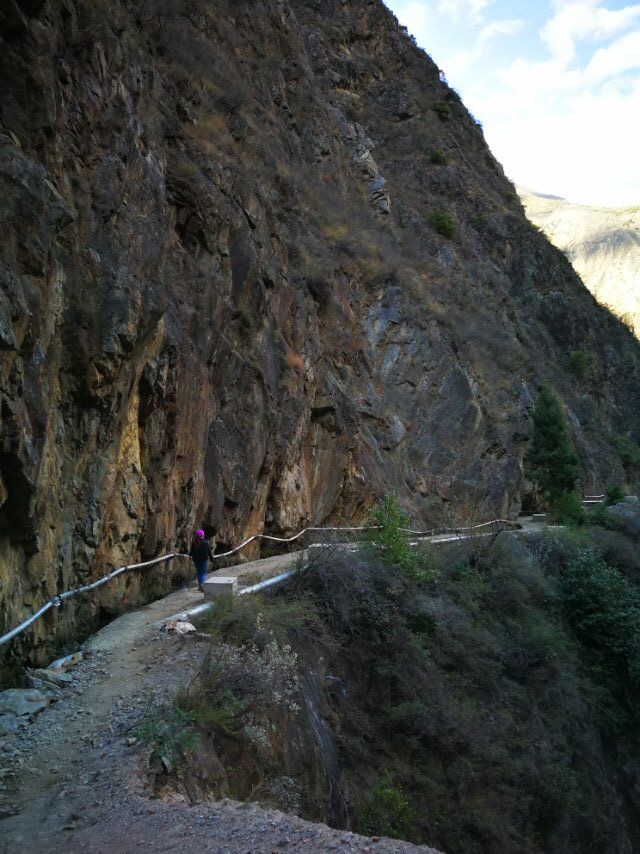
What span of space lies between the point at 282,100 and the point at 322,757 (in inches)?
938

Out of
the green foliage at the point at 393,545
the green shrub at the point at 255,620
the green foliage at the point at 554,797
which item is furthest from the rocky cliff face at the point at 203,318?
the green foliage at the point at 554,797

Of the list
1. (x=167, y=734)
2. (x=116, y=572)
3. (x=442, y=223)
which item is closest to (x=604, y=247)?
(x=442, y=223)

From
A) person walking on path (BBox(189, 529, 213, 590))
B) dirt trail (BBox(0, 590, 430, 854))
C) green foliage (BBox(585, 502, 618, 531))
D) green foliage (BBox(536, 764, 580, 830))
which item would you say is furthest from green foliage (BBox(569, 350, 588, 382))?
dirt trail (BBox(0, 590, 430, 854))

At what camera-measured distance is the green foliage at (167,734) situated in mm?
5398

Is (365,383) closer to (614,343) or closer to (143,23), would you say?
(143,23)

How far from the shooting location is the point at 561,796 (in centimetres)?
1123

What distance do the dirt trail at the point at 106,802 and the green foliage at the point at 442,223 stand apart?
36.6 meters

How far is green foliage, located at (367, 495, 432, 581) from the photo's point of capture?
526 inches

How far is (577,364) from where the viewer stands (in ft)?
151

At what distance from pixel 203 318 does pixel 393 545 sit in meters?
6.17

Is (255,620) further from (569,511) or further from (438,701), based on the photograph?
(569,511)

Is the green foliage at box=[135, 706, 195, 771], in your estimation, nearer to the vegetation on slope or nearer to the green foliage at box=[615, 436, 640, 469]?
the vegetation on slope

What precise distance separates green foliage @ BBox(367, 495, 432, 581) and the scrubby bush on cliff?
16.4 meters

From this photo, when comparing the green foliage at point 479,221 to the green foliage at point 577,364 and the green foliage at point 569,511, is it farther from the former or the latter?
the green foliage at point 569,511
